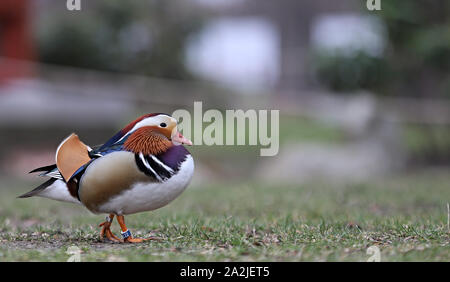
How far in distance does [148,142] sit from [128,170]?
0.73ft

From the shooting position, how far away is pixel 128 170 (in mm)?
4031

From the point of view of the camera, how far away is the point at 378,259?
3.84m

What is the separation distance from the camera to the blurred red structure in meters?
15.2

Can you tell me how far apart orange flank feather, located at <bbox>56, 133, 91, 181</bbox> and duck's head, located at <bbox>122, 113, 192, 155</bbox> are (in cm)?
30

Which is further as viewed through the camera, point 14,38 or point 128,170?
point 14,38

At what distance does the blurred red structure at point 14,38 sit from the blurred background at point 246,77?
0.09ft

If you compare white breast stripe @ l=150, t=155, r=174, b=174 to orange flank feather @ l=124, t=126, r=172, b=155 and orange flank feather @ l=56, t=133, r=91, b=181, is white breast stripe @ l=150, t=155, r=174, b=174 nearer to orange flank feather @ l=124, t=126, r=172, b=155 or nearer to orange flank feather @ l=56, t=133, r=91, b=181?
orange flank feather @ l=124, t=126, r=172, b=155

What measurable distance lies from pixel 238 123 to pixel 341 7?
7988 millimetres

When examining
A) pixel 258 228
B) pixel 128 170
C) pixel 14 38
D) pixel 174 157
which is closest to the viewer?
pixel 128 170

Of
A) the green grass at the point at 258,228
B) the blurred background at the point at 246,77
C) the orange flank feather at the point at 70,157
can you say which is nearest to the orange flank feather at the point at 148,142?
the orange flank feather at the point at 70,157

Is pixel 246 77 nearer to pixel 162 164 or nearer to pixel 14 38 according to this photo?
pixel 14 38

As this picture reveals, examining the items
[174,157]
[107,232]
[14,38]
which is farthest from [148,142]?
[14,38]

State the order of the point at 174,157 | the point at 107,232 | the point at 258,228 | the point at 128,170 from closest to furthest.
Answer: the point at 128,170 < the point at 174,157 < the point at 107,232 < the point at 258,228
